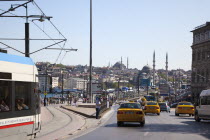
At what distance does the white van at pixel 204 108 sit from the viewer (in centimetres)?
2912

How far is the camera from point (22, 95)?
48.3 feet

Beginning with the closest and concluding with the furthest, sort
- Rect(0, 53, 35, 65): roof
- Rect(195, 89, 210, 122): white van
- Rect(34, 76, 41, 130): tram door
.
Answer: Rect(0, 53, 35, 65): roof < Rect(34, 76, 41, 130): tram door < Rect(195, 89, 210, 122): white van

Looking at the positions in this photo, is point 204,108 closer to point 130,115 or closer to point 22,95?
point 130,115

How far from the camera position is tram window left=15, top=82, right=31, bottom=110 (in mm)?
14266

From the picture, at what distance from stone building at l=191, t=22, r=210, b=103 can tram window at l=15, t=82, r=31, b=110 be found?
83.7 metres

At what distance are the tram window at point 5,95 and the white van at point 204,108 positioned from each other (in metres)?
17.9

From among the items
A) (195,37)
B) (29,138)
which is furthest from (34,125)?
(195,37)

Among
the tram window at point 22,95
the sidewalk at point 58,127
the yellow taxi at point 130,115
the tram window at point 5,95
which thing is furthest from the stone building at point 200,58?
the tram window at point 5,95

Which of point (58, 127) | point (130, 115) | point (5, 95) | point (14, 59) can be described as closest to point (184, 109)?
point (130, 115)

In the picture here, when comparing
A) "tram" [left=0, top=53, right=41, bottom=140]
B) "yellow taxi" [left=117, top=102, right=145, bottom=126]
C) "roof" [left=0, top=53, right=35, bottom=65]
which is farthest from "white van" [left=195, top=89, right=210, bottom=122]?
"roof" [left=0, top=53, right=35, bottom=65]

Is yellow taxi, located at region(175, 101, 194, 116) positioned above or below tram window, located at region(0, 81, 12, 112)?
below

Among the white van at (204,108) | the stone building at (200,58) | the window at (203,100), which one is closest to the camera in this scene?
the white van at (204,108)

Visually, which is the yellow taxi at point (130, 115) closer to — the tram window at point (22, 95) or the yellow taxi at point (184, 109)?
the tram window at point (22, 95)

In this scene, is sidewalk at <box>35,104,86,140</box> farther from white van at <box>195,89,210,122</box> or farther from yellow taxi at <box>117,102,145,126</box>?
white van at <box>195,89,210,122</box>
